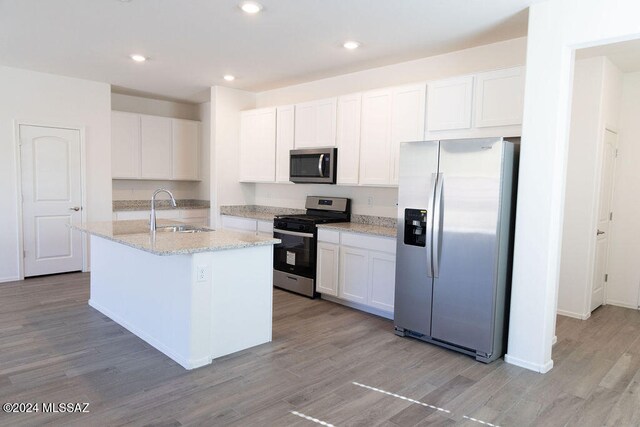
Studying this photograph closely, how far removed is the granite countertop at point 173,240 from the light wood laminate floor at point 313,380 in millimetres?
853

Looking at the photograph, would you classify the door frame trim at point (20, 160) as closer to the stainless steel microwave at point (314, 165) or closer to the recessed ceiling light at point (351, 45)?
the stainless steel microwave at point (314, 165)

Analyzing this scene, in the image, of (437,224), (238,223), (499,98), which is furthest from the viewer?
(238,223)

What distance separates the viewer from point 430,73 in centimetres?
437

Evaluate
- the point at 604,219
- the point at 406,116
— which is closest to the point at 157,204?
the point at 406,116

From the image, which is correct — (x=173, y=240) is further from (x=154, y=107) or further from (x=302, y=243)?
(x=154, y=107)

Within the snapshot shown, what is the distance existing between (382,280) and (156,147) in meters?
4.28

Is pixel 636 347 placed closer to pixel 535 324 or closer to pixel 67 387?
pixel 535 324

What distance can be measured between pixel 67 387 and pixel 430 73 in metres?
4.06

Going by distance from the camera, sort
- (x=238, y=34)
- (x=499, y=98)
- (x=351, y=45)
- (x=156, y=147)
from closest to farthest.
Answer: (x=499, y=98) → (x=238, y=34) → (x=351, y=45) → (x=156, y=147)

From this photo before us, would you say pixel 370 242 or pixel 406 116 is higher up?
pixel 406 116

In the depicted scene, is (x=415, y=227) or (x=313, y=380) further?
(x=415, y=227)

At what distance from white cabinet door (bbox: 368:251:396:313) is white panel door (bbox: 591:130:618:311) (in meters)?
2.24

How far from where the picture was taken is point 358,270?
436cm

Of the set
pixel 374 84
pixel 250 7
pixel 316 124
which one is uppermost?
pixel 250 7
